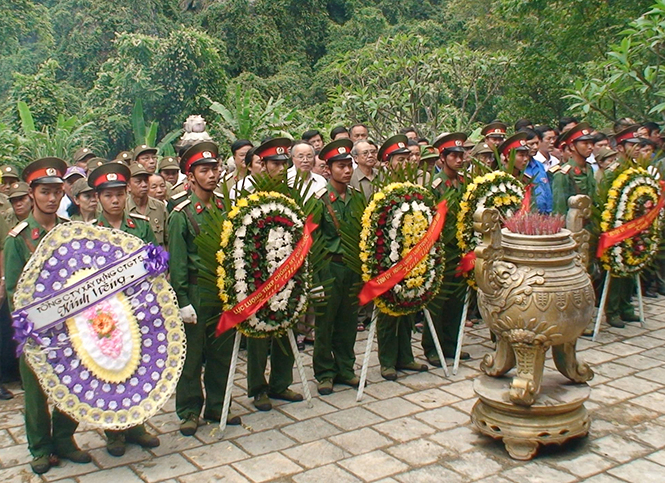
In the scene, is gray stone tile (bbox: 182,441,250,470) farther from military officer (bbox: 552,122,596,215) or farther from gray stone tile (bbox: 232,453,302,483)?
military officer (bbox: 552,122,596,215)

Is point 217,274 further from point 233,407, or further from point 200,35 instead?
point 200,35

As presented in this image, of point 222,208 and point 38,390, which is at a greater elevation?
point 222,208

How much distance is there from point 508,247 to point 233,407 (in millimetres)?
2538

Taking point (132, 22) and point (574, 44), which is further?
point (132, 22)

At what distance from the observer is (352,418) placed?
17.7ft

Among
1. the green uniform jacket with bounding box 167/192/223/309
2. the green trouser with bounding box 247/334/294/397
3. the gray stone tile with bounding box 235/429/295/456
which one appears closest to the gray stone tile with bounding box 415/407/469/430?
the gray stone tile with bounding box 235/429/295/456

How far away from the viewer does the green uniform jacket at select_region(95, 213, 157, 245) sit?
5.32 metres

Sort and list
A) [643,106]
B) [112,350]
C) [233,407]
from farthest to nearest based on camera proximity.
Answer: [643,106]
[233,407]
[112,350]

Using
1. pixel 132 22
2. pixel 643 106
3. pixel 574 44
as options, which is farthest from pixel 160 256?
pixel 132 22

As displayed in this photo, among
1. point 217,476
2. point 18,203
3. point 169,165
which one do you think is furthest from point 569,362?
point 169,165

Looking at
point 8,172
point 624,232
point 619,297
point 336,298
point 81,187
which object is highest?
point 8,172

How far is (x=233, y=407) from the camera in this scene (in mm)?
5723

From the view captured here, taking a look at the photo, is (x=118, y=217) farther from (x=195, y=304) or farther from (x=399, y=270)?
(x=399, y=270)

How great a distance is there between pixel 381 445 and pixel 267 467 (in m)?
0.80
